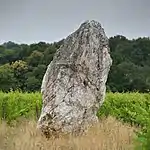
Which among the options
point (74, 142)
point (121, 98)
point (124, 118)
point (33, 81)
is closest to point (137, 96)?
point (121, 98)

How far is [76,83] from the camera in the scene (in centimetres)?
1055

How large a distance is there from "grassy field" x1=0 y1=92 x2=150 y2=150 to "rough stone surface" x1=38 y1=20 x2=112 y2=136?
0.40 meters

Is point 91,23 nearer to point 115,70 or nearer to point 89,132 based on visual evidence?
point 89,132

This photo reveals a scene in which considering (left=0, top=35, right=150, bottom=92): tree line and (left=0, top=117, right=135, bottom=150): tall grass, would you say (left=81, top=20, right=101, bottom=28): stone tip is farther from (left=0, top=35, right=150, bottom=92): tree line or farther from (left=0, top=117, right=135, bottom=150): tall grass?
(left=0, top=35, right=150, bottom=92): tree line

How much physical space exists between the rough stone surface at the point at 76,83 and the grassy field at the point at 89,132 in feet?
1.30

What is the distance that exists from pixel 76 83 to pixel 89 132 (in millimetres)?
1193

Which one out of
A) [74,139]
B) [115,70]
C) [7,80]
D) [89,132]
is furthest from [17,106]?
[7,80]

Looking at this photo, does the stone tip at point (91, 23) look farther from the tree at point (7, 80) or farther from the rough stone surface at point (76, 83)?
the tree at point (7, 80)

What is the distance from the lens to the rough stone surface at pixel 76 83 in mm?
10266

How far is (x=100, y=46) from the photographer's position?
11.3 meters

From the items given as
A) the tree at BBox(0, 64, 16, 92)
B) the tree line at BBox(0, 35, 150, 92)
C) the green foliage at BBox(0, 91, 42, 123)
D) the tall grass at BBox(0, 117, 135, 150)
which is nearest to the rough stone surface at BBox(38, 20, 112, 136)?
the tall grass at BBox(0, 117, 135, 150)

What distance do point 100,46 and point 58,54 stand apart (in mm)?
1048

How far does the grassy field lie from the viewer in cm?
836

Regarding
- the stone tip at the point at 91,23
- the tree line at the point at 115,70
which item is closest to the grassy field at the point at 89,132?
the stone tip at the point at 91,23
